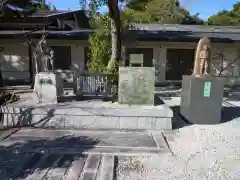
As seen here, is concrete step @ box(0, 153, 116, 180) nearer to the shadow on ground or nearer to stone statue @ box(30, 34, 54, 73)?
the shadow on ground

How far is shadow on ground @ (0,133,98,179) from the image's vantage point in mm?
3719

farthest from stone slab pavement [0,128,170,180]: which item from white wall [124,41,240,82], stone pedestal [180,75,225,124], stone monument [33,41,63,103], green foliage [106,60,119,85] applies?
white wall [124,41,240,82]

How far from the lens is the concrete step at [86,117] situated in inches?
229

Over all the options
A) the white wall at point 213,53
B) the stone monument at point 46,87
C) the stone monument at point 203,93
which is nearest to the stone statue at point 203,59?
the stone monument at point 203,93

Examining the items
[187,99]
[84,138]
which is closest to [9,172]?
[84,138]

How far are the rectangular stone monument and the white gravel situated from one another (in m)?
1.39

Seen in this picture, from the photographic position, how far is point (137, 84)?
6363mm

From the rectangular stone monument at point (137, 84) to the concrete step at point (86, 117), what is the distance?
56 cm

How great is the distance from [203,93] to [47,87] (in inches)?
158

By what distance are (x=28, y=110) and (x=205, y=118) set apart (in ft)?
14.3

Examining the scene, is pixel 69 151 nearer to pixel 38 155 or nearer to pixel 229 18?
pixel 38 155

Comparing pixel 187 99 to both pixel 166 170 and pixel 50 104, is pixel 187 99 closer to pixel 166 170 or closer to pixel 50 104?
pixel 166 170

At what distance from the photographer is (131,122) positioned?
19.2 feet

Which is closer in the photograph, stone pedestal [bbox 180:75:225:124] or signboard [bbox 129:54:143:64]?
stone pedestal [bbox 180:75:225:124]
